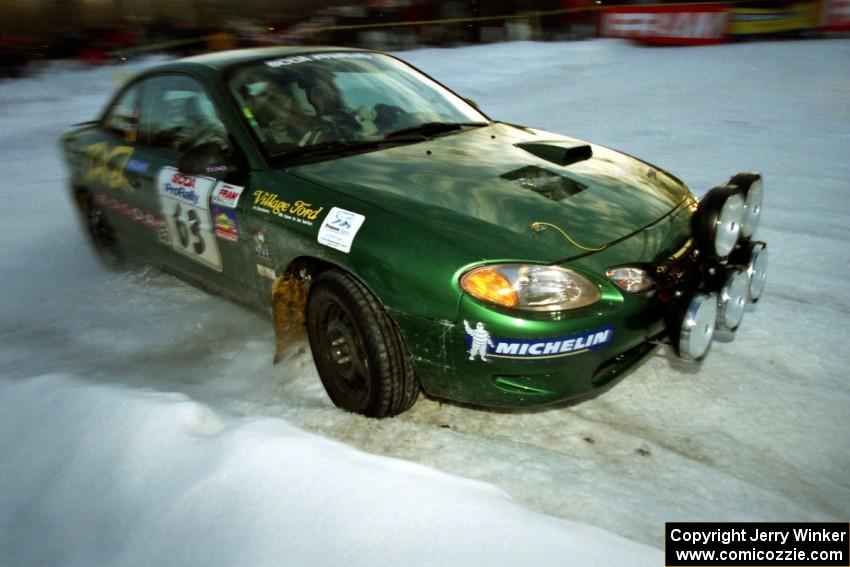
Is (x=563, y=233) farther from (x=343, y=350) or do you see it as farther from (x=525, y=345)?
(x=343, y=350)

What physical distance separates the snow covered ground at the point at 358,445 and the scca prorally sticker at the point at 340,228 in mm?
671

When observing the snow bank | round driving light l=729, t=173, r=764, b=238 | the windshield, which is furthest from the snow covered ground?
the windshield

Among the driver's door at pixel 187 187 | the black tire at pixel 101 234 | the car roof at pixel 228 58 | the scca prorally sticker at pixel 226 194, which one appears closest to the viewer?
the scca prorally sticker at pixel 226 194

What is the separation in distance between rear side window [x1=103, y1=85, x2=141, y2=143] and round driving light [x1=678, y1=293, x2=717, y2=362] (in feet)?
9.68

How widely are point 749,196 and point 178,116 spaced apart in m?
2.69

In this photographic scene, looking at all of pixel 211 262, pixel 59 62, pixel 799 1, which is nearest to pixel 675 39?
pixel 799 1

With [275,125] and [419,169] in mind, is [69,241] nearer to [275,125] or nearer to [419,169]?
[275,125]

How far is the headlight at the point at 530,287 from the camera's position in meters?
2.23

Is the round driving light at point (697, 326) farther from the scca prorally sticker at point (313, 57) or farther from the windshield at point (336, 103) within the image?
the scca prorally sticker at point (313, 57)

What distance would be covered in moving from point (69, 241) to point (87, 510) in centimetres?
356

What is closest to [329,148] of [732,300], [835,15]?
[732,300]

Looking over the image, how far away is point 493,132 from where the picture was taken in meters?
3.47

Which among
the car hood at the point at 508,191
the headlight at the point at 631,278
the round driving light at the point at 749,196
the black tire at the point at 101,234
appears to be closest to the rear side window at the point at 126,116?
the black tire at the point at 101,234

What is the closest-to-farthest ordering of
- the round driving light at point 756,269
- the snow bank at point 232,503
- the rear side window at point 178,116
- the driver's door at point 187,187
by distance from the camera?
the snow bank at point 232,503
the round driving light at point 756,269
the driver's door at point 187,187
the rear side window at point 178,116
